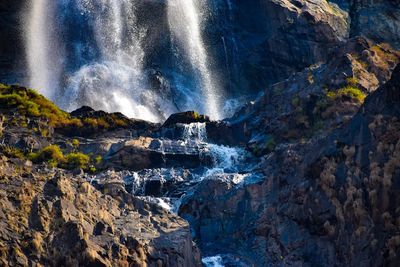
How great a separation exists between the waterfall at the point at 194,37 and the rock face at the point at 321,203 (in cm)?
3429

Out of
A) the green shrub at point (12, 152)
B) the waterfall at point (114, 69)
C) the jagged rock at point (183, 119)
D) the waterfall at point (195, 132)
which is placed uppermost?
the waterfall at point (114, 69)

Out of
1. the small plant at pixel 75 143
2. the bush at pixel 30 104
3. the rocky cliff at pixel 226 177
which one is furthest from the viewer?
the bush at pixel 30 104

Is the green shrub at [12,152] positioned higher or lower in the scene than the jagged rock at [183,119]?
lower

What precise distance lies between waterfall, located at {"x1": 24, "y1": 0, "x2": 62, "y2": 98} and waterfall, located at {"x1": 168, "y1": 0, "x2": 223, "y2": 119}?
11372 mm

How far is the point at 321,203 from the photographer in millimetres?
50062

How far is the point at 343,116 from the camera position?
61125 millimetres

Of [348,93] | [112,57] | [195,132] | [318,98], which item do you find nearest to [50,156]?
[195,132]

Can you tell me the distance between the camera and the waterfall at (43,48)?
292ft

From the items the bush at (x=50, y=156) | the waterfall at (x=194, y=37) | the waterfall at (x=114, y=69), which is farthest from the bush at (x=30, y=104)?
the waterfall at (x=194, y=37)

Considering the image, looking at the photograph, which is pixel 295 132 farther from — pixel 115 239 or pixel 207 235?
pixel 115 239

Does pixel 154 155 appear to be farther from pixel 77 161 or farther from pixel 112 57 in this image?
pixel 112 57

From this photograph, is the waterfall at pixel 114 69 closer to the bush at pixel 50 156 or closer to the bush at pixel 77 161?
the bush at pixel 50 156

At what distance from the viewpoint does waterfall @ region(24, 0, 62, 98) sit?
89.1 metres

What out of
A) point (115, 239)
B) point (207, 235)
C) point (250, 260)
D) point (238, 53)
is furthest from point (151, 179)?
point (238, 53)
